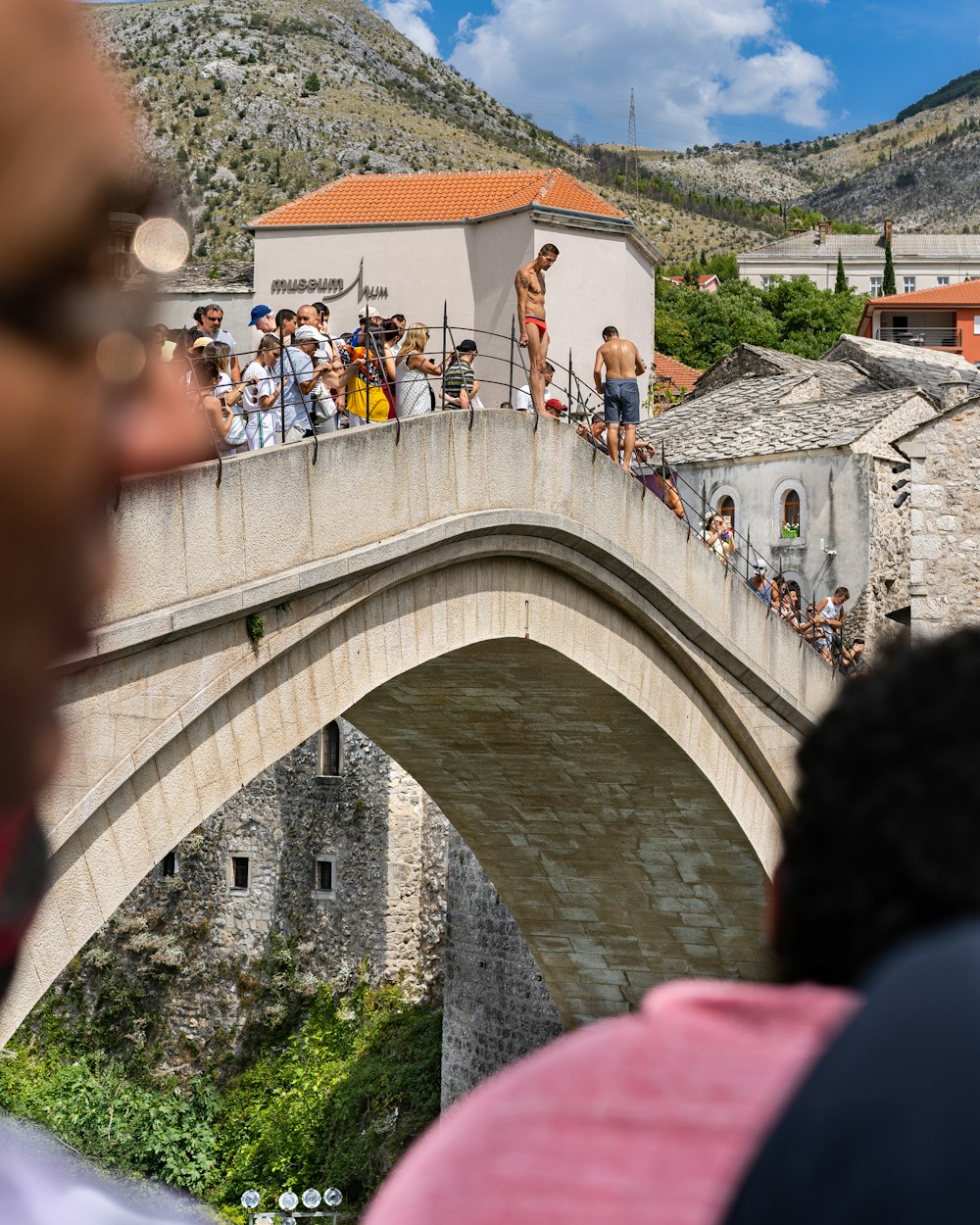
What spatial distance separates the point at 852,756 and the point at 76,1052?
30930mm

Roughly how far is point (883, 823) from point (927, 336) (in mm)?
58273

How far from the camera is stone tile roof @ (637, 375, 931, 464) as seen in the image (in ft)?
79.8

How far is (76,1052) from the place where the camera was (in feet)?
99.2

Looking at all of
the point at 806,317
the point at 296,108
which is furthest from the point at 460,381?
the point at 296,108

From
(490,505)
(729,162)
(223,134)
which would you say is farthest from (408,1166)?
(729,162)

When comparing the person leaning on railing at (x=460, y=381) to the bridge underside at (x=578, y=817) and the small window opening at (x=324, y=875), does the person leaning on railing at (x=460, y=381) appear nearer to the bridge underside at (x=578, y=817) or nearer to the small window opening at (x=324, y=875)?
the bridge underside at (x=578, y=817)

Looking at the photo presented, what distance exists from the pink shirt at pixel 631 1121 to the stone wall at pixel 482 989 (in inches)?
815

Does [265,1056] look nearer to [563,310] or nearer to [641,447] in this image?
[563,310]

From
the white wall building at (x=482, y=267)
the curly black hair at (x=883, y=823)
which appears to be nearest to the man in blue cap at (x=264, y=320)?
the white wall building at (x=482, y=267)

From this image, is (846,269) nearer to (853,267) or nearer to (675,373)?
(853,267)

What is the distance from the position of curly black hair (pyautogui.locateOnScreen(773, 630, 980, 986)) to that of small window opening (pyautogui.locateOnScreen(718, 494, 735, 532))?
24.1 metres

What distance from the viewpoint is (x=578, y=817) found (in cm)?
1564

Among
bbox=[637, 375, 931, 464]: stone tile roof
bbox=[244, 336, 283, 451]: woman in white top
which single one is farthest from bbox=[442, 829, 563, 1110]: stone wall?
bbox=[244, 336, 283, 451]: woman in white top

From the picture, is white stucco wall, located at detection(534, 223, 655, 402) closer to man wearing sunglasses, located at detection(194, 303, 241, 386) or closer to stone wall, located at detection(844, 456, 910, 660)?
stone wall, located at detection(844, 456, 910, 660)
